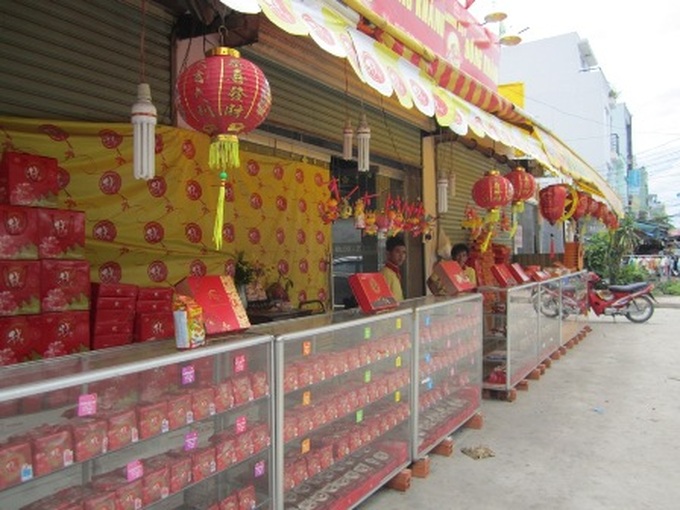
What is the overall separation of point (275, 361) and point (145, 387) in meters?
0.62

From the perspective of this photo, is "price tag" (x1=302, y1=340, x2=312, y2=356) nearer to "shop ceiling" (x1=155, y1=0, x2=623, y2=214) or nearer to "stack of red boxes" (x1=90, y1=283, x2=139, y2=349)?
"stack of red boxes" (x1=90, y1=283, x2=139, y2=349)

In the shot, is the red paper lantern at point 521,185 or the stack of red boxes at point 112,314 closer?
the stack of red boxes at point 112,314

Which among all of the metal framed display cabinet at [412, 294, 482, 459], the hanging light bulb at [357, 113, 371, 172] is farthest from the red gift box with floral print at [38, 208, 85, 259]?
the hanging light bulb at [357, 113, 371, 172]

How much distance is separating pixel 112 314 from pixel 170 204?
Result: 40.3 inches

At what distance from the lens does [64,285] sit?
2.89m

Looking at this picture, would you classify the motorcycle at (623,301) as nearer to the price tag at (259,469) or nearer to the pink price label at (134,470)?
the price tag at (259,469)

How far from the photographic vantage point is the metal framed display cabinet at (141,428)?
175 cm

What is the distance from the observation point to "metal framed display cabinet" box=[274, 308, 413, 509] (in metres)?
2.81

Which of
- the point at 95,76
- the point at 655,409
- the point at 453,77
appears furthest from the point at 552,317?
the point at 95,76

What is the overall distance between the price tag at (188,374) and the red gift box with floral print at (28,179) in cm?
127

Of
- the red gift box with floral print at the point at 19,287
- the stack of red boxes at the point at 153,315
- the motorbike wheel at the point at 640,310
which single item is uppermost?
the red gift box with floral print at the point at 19,287

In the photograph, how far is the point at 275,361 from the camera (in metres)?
2.56

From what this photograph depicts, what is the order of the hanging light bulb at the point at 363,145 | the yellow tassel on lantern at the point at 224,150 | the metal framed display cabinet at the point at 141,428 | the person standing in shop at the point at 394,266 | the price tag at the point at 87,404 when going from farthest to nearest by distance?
the person standing in shop at the point at 394,266 → the hanging light bulb at the point at 363,145 → the yellow tassel on lantern at the point at 224,150 → the price tag at the point at 87,404 → the metal framed display cabinet at the point at 141,428

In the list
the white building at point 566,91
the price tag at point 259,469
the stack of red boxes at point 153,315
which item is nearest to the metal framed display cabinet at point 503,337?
the stack of red boxes at point 153,315
